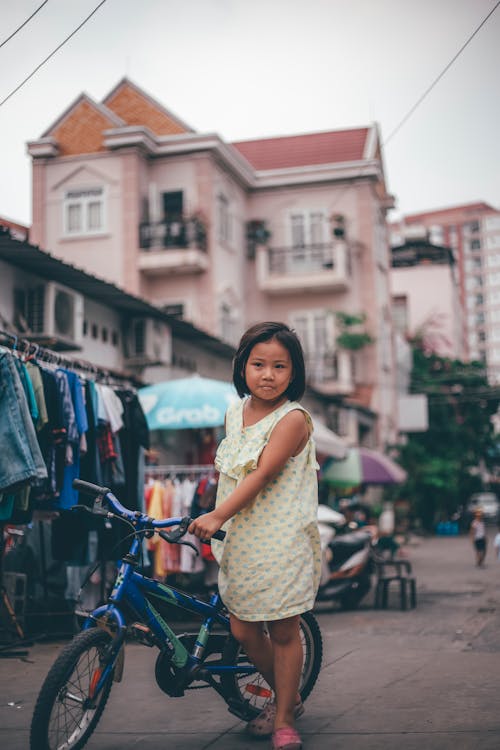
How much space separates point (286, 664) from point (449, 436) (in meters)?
32.9

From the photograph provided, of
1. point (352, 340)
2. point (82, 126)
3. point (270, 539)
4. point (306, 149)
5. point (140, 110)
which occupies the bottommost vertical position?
point (270, 539)

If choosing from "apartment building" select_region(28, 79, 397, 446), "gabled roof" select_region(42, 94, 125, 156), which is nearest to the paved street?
"apartment building" select_region(28, 79, 397, 446)

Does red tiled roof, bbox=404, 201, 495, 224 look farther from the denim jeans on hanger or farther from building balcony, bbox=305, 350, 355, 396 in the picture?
the denim jeans on hanger

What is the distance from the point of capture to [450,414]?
3656 cm

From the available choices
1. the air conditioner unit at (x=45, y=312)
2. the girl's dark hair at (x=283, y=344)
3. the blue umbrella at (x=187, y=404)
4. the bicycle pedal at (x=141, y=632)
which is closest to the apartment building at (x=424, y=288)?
the air conditioner unit at (x=45, y=312)

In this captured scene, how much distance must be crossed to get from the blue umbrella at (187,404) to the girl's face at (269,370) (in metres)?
6.32

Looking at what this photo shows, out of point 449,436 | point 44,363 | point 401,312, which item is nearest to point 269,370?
point 44,363

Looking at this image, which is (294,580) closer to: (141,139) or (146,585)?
(146,585)

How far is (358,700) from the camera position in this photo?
17.0ft

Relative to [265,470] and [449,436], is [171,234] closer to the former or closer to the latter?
[449,436]

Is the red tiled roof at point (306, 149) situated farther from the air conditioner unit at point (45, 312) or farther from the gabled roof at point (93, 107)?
the air conditioner unit at point (45, 312)

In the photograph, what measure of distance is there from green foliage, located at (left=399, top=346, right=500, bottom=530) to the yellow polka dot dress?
97.5 feet

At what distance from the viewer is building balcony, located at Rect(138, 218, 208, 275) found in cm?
2395

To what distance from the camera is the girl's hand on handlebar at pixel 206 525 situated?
12.6 feet
